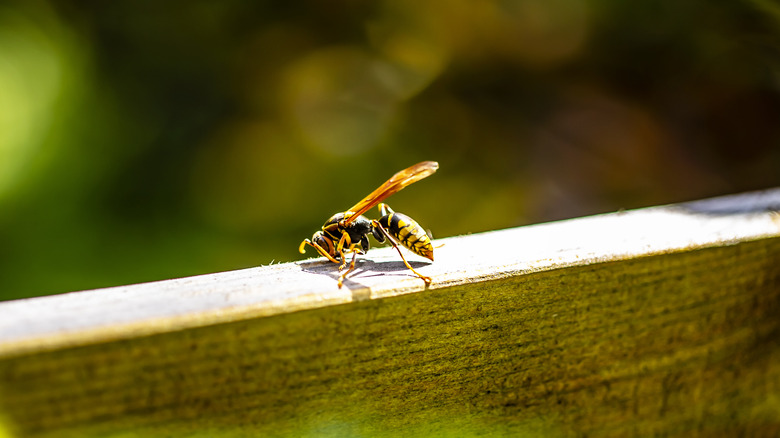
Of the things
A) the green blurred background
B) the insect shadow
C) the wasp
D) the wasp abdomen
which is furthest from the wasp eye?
the green blurred background

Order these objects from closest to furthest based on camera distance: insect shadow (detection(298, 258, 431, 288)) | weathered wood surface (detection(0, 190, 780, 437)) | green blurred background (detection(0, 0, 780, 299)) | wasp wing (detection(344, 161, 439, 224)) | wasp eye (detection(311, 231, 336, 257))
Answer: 1. weathered wood surface (detection(0, 190, 780, 437))
2. insect shadow (detection(298, 258, 431, 288))
3. wasp wing (detection(344, 161, 439, 224))
4. wasp eye (detection(311, 231, 336, 257))
5. green blurred background (detection(0, 0, 780, 299))

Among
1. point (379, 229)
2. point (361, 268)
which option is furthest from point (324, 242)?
point (361, 268)

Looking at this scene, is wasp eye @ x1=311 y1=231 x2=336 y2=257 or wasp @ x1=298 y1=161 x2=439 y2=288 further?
wasp eye @ x1=311 y1=231 x2=336 y2=257

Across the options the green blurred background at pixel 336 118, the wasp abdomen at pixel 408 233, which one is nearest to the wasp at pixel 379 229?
the wasp abdomen at pixel 408 233

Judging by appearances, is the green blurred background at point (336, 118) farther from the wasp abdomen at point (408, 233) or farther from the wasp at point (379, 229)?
the wasp abdomen at point (408, 233)

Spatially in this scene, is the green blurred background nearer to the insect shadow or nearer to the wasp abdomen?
the wasp abdomen

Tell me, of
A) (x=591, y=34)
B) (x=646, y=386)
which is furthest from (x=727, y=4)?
(x=646, y=386)

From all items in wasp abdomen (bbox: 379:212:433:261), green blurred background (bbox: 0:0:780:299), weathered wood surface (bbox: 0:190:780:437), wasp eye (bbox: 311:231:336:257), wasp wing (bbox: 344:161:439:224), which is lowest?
weathered wood surface (bbox: 0:190:780:437)

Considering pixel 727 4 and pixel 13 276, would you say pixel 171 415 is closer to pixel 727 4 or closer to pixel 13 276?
pixel 13 276
